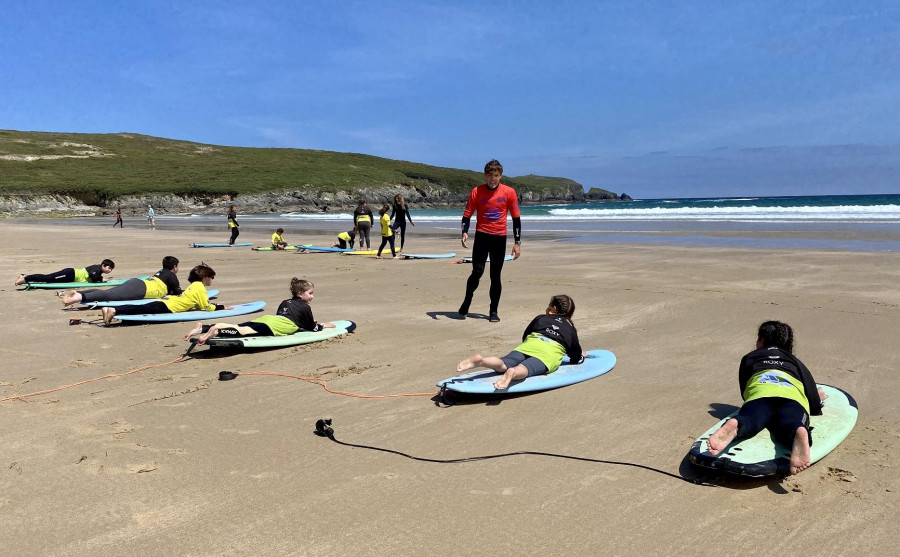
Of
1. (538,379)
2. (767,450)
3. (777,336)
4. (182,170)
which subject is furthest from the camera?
(182,170)

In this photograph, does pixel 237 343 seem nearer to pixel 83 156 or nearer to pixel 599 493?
pixel 599 493

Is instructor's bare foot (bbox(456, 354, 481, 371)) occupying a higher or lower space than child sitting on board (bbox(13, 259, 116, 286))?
higher

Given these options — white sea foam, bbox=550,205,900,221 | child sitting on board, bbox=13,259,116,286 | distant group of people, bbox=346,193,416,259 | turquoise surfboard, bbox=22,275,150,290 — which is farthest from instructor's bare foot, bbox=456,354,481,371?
white sea foam, bbox=550,205,900,221

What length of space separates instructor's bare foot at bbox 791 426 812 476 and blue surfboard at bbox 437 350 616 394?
6.20 ft

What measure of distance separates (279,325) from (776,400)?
15.7 feet

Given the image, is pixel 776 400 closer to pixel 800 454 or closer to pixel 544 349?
pixel 800 454

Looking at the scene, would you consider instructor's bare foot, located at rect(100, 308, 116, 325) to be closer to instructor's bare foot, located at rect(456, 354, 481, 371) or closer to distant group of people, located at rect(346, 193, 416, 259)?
instructor's bare foot, located at rect(456, 354, 481, 371)

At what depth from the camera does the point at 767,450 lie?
344 centimetres

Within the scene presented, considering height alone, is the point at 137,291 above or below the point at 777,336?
below

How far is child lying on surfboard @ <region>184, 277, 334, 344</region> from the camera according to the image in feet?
19.9

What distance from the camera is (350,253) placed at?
58.1ft

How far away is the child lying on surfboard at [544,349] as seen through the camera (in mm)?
4902

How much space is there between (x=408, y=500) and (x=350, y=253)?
588 inches

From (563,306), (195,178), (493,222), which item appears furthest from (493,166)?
(195,178)
